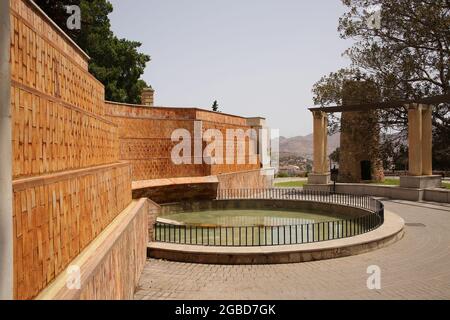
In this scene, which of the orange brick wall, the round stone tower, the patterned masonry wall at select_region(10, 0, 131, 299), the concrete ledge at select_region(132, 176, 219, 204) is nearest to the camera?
the orange brick wall

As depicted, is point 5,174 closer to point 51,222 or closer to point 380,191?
point 51,222

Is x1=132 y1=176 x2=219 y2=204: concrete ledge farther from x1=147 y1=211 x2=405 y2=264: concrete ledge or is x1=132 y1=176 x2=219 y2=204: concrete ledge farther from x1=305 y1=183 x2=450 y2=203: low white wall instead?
x1=305 y1=183 x2=450 y2=203: low white wall

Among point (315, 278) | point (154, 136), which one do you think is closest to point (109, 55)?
point (154, 136)

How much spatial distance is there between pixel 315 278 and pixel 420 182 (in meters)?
17.7

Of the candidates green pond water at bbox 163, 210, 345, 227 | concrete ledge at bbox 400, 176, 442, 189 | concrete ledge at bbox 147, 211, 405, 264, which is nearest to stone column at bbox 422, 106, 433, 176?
concrete ledge at bbox 400, 176, 442, 189

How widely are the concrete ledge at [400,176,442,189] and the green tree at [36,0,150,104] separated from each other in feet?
84.7

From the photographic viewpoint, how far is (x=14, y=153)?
4.44 metres

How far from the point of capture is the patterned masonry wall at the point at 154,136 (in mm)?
22953

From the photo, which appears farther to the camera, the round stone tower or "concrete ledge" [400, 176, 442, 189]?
the round stone tower

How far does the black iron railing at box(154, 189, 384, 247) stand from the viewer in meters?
12.8

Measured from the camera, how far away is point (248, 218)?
65.6 ft

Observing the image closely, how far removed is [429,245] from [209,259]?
757 centimetres

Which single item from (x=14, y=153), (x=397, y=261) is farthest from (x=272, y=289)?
(x=14, y=153)

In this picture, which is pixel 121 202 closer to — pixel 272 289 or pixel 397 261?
pixel 272 289
